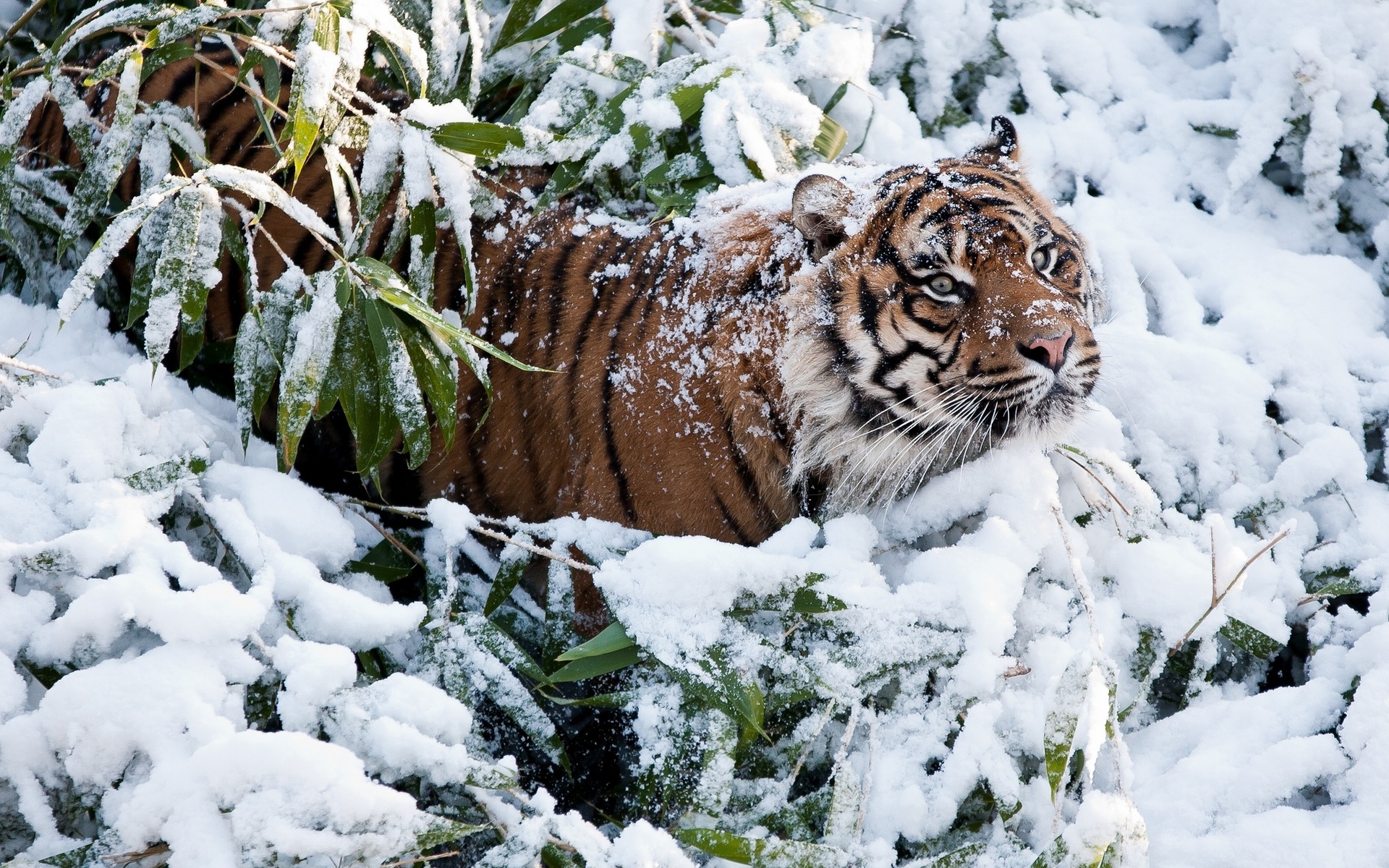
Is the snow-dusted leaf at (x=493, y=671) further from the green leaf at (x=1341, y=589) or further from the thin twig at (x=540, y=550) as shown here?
the green leaf at (x=1341, y=589)

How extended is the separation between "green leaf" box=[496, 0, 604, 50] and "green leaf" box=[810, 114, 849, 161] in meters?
0.57

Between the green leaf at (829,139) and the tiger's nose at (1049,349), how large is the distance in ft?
2.85

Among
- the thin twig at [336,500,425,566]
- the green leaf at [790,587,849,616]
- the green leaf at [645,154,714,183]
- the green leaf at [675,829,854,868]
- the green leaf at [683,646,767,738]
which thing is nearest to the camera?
the green leaf at [675,829,854,868]

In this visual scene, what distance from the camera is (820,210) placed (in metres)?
1.72

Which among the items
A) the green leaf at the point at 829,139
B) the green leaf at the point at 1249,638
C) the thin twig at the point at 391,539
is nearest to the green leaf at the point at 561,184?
the green leaf at the point at 829,139

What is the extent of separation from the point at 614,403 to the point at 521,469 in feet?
0.88

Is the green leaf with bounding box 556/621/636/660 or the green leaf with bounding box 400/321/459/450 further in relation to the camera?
the green leaf with bounding box 400/321/459/450

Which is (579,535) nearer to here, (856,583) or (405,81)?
(856,583)

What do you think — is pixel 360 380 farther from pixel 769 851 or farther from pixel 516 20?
pixel 516 20

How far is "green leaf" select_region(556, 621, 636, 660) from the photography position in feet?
4.77

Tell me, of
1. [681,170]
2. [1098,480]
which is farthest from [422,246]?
[1098,480]

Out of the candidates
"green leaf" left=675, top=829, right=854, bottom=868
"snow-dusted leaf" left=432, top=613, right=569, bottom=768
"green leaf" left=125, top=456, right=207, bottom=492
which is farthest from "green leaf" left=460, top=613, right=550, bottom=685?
"green leaf" left=125, top=456, right=207, bottom=492

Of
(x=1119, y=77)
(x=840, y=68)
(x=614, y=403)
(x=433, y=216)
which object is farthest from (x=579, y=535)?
(x=1119, y=77)

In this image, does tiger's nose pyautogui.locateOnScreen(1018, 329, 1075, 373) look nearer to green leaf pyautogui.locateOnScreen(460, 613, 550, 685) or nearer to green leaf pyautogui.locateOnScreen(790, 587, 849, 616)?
green leaf pyautogui.locateOnScreen(790, 587, 849, 616)
